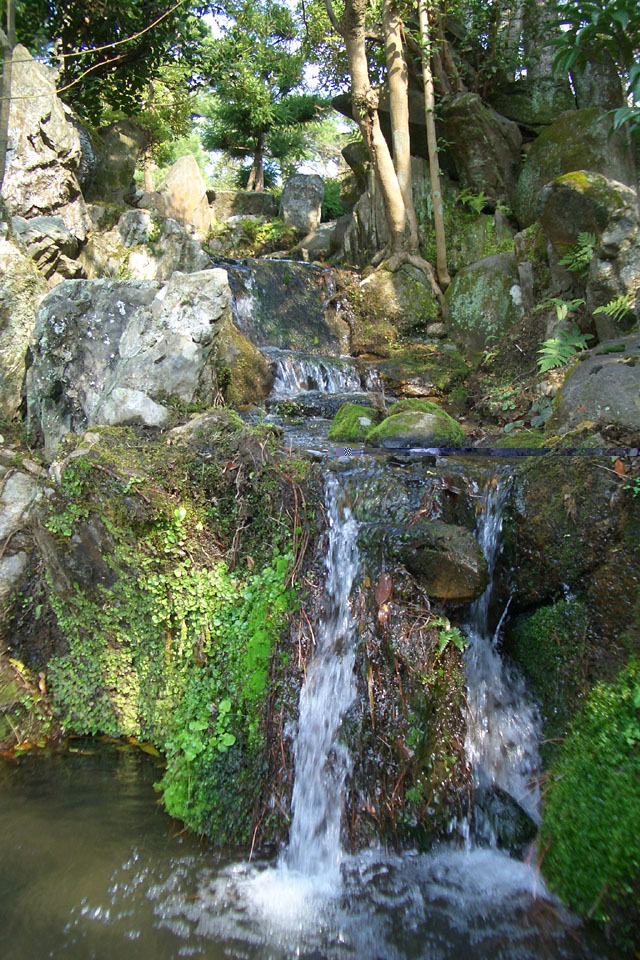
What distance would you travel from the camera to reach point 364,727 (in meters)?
3.59

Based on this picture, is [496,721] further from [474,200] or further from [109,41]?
[109,41]

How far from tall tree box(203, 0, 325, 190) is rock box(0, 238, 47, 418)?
10.6 metres

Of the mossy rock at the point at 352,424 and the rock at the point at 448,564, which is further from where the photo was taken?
the mossy rock at the point at 352,424

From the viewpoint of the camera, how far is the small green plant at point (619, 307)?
21.0 feet

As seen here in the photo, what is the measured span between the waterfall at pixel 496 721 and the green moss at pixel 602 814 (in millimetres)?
568

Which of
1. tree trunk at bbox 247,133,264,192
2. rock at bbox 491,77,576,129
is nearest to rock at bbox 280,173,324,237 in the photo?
tree trunk at bbox 247,133,264,192

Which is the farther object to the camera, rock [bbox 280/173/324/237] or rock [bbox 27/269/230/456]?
rock [bbox 280/173/324/237]

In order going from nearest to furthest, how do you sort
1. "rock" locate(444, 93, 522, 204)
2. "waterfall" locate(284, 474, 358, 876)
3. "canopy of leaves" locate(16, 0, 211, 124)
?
"waterfall" locate(284, 474, 358, 876) < "canopy of leaves" locate(16, 0, 211, 124) < "rock" locate(444, 93, 522, 204)

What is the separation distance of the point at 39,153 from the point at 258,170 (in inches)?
478

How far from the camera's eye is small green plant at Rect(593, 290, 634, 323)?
6.40m

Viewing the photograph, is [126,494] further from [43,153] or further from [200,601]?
[43,153]

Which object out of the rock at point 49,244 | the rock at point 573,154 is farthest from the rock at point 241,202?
the rock at point 49,244

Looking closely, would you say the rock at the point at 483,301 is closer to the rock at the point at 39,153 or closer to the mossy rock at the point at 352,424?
the mossy rock at the point at 352,424

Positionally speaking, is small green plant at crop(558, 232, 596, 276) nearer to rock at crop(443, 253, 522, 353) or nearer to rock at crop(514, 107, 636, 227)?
rock at crop(443, 253, 522, 353)
